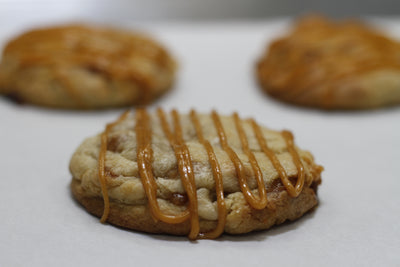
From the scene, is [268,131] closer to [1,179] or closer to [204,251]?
[204,251]

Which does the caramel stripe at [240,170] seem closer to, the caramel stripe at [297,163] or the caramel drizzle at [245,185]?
the caramel drizzle at [245,185]

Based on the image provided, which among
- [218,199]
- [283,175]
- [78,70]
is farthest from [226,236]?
[78,70]

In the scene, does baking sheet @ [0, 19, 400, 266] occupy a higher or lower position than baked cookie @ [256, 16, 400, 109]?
lower

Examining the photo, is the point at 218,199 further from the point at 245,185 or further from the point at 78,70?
the point at 78,70

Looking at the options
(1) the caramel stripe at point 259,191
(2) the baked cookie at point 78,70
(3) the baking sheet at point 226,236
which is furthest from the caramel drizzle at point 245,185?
(2) the baked cookie at point 78,70

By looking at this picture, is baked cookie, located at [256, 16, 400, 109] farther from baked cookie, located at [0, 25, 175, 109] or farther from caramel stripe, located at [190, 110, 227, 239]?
caramel stripe, located at [190, 110, 227, 239]

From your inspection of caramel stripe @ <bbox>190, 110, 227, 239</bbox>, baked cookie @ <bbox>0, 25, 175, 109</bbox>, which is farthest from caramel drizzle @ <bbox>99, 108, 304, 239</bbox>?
baked cookie @ <bbox>0, 25, 175, 109</bbox>

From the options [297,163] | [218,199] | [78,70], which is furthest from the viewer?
[78,70]

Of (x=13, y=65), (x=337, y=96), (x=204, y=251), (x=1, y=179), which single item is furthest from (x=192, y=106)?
(x=204, y=251)
